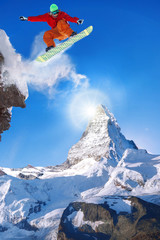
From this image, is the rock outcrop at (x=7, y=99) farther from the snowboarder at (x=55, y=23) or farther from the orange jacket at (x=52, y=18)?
the orange jacket at (x=52, y=18)

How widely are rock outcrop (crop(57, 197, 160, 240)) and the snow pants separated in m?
102

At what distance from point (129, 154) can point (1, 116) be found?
183 m

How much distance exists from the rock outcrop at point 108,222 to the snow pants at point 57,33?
102228mm

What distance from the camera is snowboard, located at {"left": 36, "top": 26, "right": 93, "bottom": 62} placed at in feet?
36.6

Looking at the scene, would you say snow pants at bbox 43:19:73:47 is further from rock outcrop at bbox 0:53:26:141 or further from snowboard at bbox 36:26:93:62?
rock outcrop at bbox 0:53:26:141

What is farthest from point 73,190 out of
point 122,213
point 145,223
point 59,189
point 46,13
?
point 46,13

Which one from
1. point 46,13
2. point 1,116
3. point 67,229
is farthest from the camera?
point 67,229

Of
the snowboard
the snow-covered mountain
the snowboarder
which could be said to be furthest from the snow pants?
the snow-covered mountain

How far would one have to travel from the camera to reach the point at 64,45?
1225 centimetres

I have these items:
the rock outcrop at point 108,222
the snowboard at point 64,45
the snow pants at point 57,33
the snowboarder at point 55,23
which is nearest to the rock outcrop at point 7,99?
the snowboard at point 64,45

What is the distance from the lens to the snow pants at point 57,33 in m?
11.4

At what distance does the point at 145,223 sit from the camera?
104812mm

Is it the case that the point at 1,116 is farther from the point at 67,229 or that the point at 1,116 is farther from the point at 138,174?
the point at 138,174

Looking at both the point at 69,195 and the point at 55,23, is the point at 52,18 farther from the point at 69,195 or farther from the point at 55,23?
the point at 69,195
